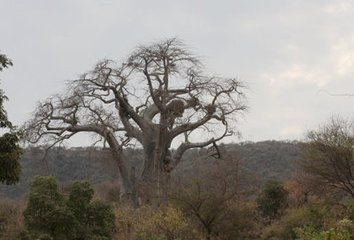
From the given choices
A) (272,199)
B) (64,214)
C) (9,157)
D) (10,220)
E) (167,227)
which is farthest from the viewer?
(272,199)

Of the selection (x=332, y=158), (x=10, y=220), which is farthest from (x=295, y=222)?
(x=10, y=220)

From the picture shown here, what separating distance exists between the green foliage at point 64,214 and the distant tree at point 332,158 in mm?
13036

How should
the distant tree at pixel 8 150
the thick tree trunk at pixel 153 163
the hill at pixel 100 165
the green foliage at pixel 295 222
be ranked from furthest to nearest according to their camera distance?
the hill at pixel 100 165, the thick tree trunk at pixel 153 163, the green foliage at pixel 295 222, the distant tree at pixel 8 150

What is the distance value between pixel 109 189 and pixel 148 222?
20153 millimetres

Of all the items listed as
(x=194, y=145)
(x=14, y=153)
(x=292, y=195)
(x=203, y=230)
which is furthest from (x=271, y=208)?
(x=14, y=153)

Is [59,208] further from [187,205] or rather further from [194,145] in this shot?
[194,145]

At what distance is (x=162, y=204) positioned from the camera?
888 inches

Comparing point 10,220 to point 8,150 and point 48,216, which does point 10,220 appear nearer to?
point 48,216

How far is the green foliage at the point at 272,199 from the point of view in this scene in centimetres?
Answer: 3262

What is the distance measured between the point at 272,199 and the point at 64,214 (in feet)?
66.7

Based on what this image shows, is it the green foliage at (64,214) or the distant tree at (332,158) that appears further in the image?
the distant tree at (332,158)

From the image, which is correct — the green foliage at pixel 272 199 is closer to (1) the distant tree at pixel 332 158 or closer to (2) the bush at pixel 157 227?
(1) the distant tree at pixel 332 158

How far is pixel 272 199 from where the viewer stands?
33062 mm

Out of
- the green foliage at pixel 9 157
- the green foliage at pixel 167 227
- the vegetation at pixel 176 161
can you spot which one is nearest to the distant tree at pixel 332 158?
the vegetation at pixel 176 161
